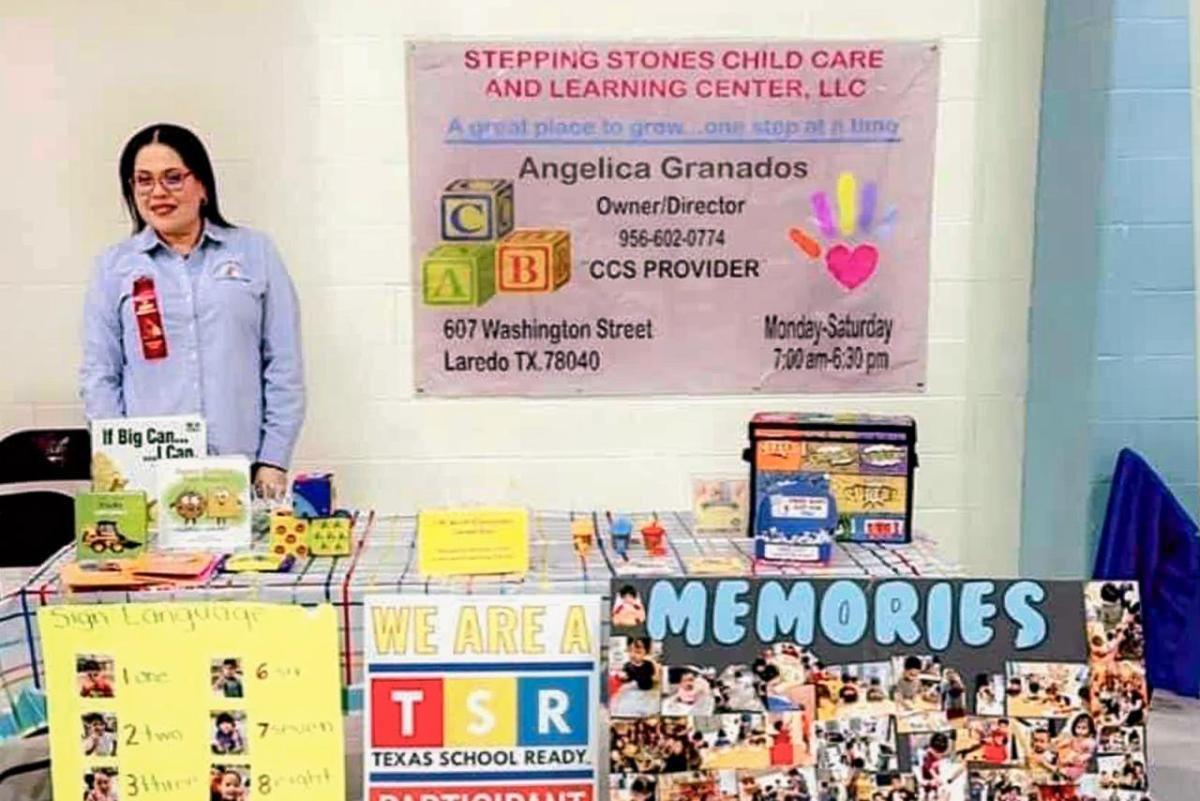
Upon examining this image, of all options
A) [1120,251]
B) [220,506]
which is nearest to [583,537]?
[220,506]

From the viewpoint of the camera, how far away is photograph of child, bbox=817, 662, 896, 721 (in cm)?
146

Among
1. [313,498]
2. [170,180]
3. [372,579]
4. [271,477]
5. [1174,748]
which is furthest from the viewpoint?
[170,180]

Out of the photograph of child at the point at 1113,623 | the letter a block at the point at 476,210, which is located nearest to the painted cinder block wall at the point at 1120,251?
the letter a block at the point at 476,210

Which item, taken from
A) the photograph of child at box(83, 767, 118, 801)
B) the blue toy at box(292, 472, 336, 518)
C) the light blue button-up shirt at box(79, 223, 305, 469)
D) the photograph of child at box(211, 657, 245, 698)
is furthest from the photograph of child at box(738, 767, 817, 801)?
the light blue button-up shirt at box(79, 223, 305, 469)

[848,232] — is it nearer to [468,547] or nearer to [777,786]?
[468,547]

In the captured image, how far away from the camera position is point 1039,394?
3861 mm

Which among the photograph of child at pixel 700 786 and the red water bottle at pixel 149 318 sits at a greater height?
the red water bottle at pixel 149 318

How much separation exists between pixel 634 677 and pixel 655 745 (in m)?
0.07

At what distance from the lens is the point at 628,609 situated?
1475mm

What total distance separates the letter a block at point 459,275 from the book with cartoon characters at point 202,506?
177 centimetres

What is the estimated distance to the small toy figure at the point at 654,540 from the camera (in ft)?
6.64

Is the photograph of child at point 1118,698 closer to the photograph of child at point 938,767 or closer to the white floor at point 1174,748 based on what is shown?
the photograph of child at point 938,767

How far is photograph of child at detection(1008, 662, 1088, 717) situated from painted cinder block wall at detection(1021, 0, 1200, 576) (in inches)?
89.3

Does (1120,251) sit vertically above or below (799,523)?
above
